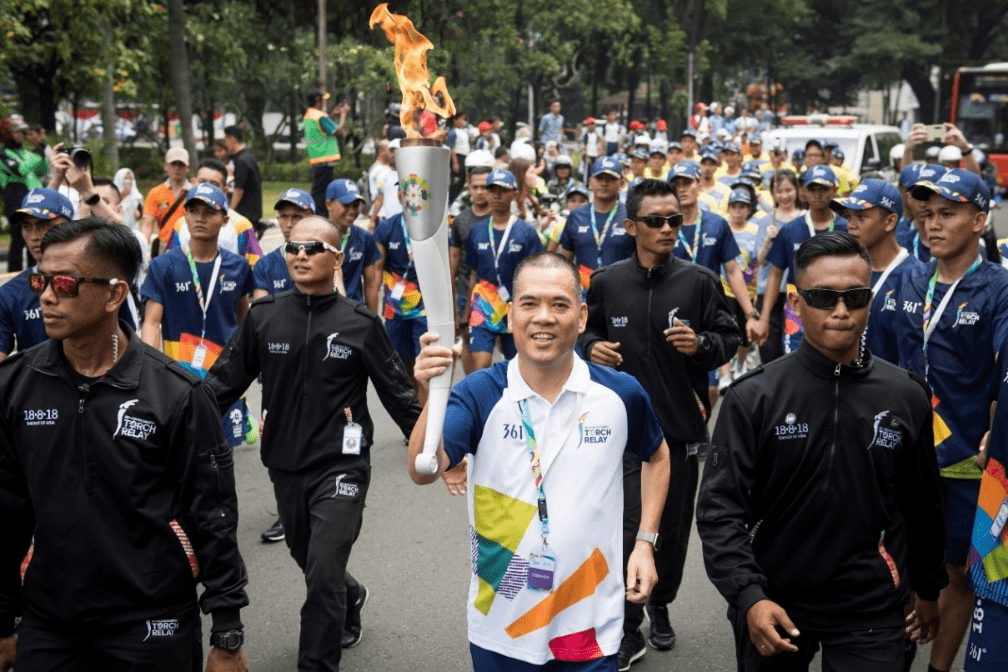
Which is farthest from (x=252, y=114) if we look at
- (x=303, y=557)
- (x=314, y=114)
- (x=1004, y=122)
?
(x=303, y=557)

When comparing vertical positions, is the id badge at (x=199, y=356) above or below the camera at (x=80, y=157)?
below

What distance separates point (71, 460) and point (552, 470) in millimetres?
1474

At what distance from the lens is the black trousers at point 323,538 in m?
5.18

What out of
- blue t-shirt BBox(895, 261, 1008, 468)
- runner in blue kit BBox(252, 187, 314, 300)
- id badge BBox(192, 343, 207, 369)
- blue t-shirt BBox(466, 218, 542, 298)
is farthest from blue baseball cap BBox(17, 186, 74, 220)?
blue t-shirt BBox(895, 261, 1008, 468)

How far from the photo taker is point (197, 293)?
24.7ft

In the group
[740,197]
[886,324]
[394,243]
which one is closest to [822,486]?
[886,324]

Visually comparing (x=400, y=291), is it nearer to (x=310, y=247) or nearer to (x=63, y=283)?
(x=310, y=247)

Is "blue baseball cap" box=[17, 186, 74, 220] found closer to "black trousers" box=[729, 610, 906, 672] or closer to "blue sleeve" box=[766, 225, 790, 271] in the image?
"black trousers" box=[729, 610, 906, 672]

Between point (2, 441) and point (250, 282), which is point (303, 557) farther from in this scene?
point (250, 282)

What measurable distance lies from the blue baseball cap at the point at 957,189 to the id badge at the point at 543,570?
267cm

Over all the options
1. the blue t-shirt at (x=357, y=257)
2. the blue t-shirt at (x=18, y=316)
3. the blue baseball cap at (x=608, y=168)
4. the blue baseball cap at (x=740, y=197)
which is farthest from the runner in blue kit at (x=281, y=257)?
the blue baseball cap at (x=740, y=197)

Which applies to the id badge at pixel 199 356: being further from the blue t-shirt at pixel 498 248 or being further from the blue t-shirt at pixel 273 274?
the blue t-shirt at pixel 498 248

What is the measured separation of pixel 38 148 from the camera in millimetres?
17016

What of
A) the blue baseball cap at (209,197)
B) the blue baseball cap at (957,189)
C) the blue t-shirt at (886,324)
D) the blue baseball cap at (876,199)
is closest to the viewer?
the blue baseball cap at (957,189)
